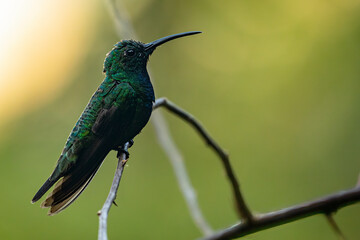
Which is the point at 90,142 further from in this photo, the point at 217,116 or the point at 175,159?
the point at 217,116

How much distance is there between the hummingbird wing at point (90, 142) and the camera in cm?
240

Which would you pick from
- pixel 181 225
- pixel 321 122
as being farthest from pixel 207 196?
pixel 321 122

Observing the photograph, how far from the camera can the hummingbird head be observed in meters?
3.11

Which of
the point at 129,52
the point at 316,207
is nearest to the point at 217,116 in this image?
the point at 129,52

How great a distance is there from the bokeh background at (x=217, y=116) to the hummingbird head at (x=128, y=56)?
97.8 inches

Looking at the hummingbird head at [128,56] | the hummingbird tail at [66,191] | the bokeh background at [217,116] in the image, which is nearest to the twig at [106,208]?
the hummingbird tail at [66,191]

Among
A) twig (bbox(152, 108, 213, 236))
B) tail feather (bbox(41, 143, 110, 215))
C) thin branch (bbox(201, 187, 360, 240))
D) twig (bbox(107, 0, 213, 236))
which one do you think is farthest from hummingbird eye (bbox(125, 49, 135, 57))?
thin branch (bbox(201, 187, 360, 240))

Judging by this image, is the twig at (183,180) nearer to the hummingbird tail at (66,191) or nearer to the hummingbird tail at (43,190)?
the hummingbird tail at (66,191)

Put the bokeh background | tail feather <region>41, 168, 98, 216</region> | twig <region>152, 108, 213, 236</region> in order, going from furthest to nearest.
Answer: the bokeh background
twig <region>152, 108, 213, 236</region>
tail feather <region>41, 168, 98, 216</region>

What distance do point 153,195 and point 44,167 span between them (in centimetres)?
144

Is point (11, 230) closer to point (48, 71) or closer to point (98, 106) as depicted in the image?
point (48, 71)

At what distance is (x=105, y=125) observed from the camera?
8.85 ft

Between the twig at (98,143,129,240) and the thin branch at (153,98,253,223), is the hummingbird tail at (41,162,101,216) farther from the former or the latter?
the thin branch at (153,98,253,223)

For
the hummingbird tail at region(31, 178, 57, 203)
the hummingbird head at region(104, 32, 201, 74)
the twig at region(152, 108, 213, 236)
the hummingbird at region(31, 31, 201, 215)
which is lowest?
the twig at region(152, 108, 213, 236)
